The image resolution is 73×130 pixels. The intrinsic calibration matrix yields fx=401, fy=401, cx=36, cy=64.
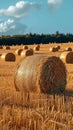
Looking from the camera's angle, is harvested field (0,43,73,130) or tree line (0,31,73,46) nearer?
harvested field (0,43,73,130)

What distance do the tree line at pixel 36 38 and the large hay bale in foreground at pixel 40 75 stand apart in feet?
162

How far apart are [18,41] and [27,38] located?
5.24 ft

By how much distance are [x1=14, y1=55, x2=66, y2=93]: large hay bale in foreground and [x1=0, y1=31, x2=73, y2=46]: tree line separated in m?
49.4

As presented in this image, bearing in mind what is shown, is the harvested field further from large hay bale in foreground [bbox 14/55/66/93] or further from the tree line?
the tree line

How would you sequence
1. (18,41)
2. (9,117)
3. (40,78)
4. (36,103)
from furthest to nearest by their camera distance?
(18,41) → (40,78) → (36,103) → (9,117)

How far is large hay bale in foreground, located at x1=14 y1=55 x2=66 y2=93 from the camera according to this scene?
11570 millimetres

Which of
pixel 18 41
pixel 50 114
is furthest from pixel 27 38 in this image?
pixel 50 114

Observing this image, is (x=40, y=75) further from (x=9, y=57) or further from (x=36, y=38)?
(x=36, y=38)

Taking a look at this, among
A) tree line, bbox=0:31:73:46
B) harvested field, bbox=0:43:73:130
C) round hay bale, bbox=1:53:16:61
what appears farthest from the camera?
tree line, bbox=0:31:73:46

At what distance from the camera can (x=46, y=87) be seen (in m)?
11.7

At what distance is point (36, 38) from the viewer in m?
64.2

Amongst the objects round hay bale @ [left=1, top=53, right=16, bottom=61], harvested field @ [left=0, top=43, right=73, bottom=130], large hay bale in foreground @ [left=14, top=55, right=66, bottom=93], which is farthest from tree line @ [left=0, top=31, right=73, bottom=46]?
harvested field @ [left=0, top=43, right=73, bottom=130]

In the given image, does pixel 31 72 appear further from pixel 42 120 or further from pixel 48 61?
pixel 42 120

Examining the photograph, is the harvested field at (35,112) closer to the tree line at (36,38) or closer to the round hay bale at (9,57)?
the round hay bale at (9,57)
